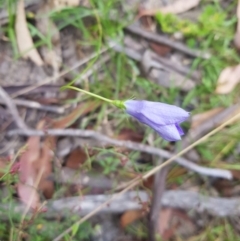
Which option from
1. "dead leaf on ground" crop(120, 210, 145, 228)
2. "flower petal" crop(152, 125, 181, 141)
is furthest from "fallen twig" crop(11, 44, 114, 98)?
"flower petal" crop(152, 125, 181, 141)

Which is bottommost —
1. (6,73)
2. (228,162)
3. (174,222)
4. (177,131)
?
(174,222)

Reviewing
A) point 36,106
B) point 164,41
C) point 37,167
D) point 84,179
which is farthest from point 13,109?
point 164,41

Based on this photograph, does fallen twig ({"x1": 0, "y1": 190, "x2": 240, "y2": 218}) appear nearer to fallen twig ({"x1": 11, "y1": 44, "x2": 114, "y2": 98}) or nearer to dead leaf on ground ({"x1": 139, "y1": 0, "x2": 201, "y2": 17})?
fallen twig ({"x1": 11, "y1": 44, "x2": 114, "y2": 98})

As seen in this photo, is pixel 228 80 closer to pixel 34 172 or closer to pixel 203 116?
pixel 203 116

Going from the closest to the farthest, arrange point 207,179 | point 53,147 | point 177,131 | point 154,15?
point 177,131 → point 53,147 → point 207,179 → point 154,15

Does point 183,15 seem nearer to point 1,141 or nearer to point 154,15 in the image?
point 154,15

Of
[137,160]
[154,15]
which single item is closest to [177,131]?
[137,160]
